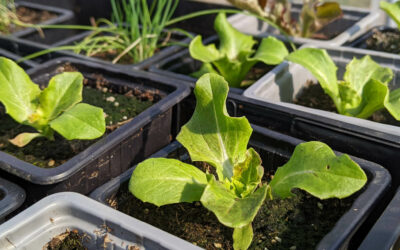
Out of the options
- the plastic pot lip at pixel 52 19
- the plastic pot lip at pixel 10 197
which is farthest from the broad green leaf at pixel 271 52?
the plastic pot lip at pixel 52 19

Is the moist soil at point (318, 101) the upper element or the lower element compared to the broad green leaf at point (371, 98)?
lower

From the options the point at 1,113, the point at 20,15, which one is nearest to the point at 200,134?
the point at 1,113

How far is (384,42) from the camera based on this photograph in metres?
1.50

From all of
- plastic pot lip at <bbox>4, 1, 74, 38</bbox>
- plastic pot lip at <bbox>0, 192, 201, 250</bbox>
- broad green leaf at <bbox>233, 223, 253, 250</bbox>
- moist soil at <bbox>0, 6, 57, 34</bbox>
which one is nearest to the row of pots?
plastic pot lip at <bbox>0, 192, 201, 250</bbox>

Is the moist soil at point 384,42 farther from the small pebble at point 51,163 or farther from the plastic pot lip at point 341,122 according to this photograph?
the small pebble at point 51,163

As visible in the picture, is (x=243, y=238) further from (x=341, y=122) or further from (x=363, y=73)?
(x=363, y=73)

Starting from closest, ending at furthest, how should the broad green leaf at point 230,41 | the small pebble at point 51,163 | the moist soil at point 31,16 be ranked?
the small pebble at point 51,163 < the broad green leaf at point 230,41 < the moist soil at point 31,16

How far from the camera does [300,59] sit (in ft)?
3.62

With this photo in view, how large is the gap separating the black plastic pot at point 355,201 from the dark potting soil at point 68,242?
0.33 ft

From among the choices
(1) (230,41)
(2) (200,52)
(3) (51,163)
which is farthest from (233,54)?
(3) (51,163)

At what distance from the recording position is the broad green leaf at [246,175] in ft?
2.70

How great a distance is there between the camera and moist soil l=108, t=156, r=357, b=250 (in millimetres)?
768

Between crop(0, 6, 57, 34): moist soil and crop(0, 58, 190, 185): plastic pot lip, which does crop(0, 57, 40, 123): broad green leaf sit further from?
crop(0, 6, 57, 34): moist soil

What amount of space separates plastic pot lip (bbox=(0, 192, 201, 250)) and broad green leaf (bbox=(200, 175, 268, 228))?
7 centimetres
